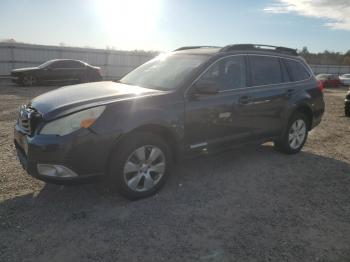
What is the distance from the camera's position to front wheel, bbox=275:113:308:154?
6.52 m

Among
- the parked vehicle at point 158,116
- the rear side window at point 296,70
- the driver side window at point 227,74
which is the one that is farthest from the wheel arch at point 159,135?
the rear side window at point 296,70

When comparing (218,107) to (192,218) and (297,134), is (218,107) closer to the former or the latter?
Answer: (192,218)

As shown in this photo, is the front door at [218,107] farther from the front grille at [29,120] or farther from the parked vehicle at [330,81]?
the parked vehicle at [330,81]

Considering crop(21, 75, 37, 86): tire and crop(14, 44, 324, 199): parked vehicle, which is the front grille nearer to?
crop(14, 44, 324, 199): parked vehicle

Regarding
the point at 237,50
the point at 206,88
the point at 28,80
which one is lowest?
the point at 28,80

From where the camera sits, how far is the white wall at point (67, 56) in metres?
23.7

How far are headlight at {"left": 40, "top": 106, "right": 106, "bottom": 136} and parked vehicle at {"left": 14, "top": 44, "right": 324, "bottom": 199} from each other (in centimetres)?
1

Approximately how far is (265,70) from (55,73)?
15808 mm

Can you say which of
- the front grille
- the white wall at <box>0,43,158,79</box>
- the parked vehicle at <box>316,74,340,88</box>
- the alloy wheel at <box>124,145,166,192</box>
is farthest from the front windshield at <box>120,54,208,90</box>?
the parked vehicle at <box>316,74,340,88</box>

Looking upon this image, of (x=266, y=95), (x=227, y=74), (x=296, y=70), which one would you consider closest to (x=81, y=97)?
(x=227, y=74)

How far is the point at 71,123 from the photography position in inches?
155

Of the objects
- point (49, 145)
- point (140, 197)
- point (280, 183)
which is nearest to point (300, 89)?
point (280, 183)

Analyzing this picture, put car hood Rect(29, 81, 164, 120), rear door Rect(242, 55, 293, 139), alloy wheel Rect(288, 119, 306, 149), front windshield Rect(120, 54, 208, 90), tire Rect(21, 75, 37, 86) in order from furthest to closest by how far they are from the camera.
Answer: tire Rect(21, 75, 37, 86)
alloy wheel Rect(288, 119, 306, 149)
rear door Rect(242, 55, 293, 139)
front windshield Rect(120, 54, 208, 90)
car hood Rect(29, 81, 164, 120)

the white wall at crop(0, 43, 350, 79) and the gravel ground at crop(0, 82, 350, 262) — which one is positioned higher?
the white wall at crop(0, 43, 350, 79)
